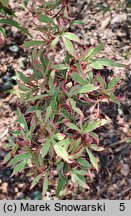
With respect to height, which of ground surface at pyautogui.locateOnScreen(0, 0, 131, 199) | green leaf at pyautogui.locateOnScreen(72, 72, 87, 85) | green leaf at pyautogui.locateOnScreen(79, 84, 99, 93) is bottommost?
ground surface at pyautogui.locateOnScreen(0, 0, 131, 199)

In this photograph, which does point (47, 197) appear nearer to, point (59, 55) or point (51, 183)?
point (51, 183)

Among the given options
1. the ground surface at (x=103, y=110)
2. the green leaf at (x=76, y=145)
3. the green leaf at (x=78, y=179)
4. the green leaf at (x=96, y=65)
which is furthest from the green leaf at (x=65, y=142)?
the ground surface at (x=103, y=110)

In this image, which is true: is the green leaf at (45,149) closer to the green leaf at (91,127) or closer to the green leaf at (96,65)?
the green leaf at (91,127)

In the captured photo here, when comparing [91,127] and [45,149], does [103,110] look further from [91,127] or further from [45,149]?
[45,149]

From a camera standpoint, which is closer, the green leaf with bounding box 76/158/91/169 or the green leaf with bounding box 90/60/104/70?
the green leaf with bounding box 90/60/104/70

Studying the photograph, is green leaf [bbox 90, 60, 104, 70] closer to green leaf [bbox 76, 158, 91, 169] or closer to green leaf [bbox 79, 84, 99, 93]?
green leaf [bbox 79, 84, 99, 93]

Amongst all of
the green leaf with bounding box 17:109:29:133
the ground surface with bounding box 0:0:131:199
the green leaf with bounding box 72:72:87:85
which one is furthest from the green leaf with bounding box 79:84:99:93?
the ground surface with bounding box 0:0:131:199

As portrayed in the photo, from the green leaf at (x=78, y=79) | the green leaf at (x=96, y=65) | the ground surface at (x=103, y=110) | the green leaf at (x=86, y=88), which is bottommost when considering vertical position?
the ground surface at (x=103, y=110)

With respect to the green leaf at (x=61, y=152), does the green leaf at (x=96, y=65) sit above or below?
above

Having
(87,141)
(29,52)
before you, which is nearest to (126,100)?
(29,52)
